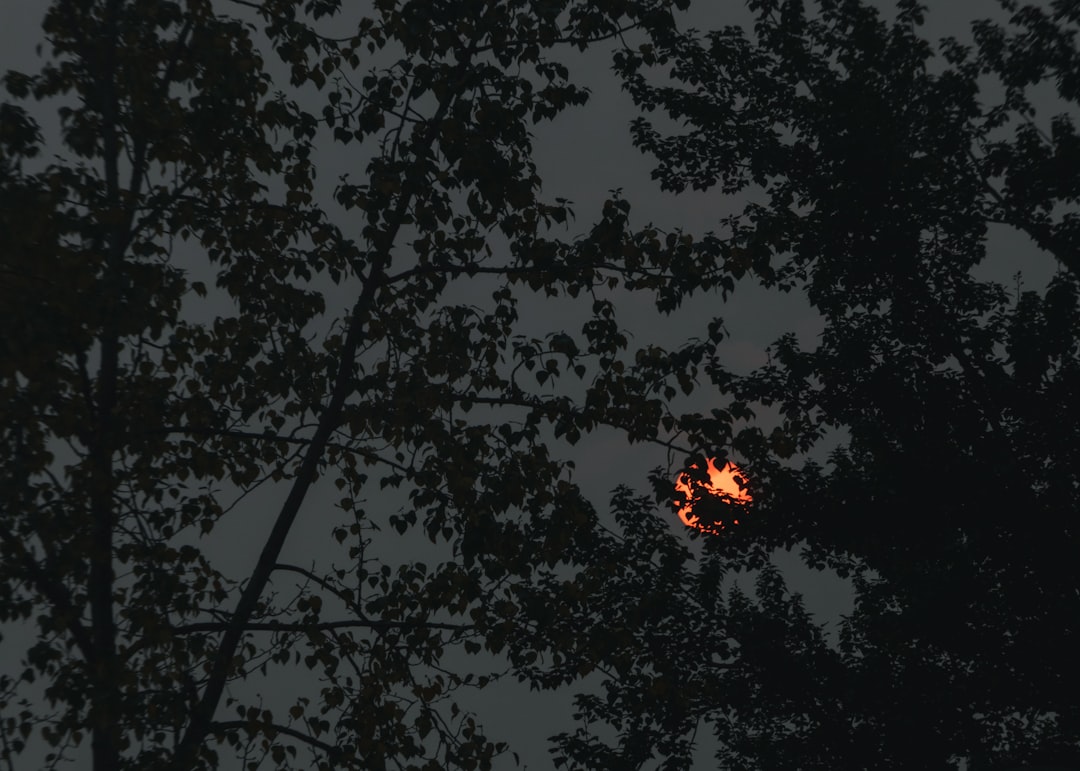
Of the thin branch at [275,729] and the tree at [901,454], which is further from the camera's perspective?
the tree at [901,454]

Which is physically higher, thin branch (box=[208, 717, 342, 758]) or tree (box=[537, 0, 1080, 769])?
tree (box=[537, 0, 1080, 769])

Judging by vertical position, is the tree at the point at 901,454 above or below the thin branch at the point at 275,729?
above

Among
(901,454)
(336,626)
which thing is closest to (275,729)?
(336,626)

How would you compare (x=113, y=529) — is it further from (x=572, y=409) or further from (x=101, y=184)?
(x=572, y=409)

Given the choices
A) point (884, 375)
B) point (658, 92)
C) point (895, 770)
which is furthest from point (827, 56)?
point (895, 770)

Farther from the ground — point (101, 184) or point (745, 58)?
point (745, 58)

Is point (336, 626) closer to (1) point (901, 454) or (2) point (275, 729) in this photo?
(2) point (275, 729)

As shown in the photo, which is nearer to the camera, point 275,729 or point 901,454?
point 275,729

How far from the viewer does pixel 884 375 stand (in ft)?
50.1

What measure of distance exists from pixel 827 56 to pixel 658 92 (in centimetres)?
255

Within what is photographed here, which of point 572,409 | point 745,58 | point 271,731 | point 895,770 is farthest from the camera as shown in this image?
point 745,58

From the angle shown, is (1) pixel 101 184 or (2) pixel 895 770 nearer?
(1) pixel 101 184

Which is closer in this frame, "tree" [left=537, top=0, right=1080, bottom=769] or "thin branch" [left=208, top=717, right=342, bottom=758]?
"thin branch" [left=208, top=717, right=342, bottom=758]

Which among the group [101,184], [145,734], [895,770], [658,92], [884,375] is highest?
[658,92]
